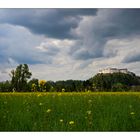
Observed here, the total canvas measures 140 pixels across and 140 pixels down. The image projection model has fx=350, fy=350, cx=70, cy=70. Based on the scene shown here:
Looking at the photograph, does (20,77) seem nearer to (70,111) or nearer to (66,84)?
(66,84)

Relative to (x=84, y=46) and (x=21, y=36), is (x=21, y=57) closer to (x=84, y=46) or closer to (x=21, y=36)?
(x=21, y=36)

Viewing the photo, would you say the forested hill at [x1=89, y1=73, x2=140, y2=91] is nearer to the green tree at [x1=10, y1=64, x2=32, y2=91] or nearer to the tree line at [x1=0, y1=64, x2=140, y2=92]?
the tree line at [x1=0, y1=64, x2=140, y2=92]

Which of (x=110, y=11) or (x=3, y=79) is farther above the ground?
(x=110, y=11)

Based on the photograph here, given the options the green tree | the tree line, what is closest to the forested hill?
the tree line

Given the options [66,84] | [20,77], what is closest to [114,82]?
[66,84]

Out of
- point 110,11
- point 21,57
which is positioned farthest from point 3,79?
point 110,11
